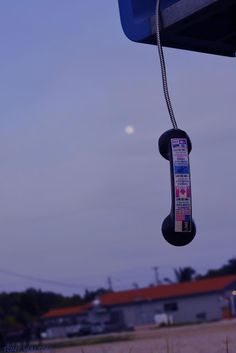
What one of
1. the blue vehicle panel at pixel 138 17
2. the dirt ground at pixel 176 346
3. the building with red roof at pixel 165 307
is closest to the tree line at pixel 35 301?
the building with red roof at pixel 165 307

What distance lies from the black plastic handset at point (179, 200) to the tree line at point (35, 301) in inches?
1685

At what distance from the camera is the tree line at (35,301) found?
2319 inches

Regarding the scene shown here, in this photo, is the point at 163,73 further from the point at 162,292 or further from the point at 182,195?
the point at 162,292

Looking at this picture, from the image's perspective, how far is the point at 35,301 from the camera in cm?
7981

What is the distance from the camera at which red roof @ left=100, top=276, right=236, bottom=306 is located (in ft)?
243

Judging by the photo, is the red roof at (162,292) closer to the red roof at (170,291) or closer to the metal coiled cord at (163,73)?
the red roof at (170,291)

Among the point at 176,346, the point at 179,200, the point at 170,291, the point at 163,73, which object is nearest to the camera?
the point at 179,200

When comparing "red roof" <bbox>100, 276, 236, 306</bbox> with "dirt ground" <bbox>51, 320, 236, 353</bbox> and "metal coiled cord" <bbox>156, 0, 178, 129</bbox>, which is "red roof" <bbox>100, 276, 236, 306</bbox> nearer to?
"dirt ground" <bbox>51, 320, 236, 353</bbox>

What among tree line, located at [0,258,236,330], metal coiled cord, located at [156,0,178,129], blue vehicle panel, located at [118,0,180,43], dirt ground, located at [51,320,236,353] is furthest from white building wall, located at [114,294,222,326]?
metal coiled cord, located at [156,0,178,129]

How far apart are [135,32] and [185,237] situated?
52.1 inches

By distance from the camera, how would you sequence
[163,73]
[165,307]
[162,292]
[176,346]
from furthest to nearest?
1. [162,292]
2. [165,307]
3. [176,346]
4. [163,73]

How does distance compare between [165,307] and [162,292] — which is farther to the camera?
[162,292]

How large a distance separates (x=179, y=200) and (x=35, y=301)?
77.8 meters

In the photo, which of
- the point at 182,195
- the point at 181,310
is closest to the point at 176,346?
the point at 182,195
